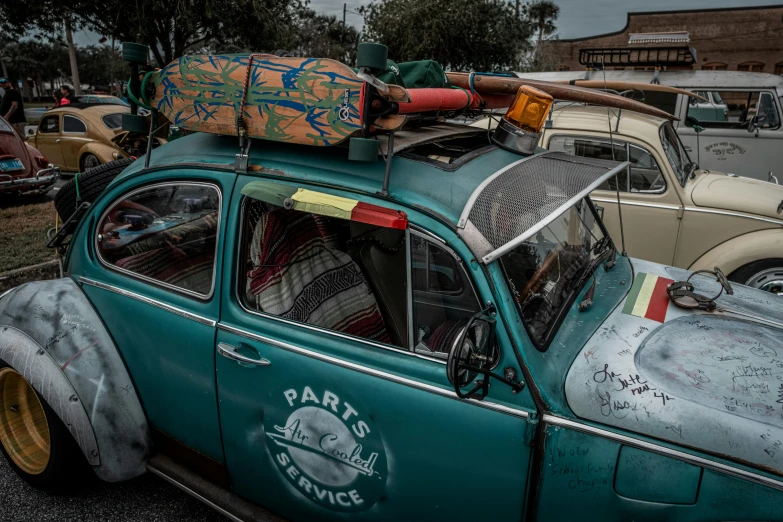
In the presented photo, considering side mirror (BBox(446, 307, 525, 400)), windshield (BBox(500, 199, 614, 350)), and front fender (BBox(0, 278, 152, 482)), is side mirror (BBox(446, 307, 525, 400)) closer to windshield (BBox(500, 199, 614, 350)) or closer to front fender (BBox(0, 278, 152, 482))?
windshield (BBox(500, 199, 614, 350))

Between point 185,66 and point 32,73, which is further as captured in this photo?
point 32,73

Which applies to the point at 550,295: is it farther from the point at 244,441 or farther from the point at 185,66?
the point at 185,66

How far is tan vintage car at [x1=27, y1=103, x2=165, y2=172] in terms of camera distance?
36.9 ft

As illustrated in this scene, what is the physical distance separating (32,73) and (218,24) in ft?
202

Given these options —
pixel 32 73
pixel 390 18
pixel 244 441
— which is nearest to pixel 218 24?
pixel 390 18

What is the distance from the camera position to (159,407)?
2557 millimetres

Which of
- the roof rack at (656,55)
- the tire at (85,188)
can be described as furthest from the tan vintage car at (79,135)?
the roof rack at (656,55)

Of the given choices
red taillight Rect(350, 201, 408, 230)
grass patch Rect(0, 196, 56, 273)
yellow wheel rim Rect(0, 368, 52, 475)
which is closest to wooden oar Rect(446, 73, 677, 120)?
red taillight Rect(350, 201, 408, 230)

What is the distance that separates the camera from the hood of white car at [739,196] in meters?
4.80

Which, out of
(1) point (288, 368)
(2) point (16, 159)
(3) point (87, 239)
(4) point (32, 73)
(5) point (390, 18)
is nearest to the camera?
(1) point (288, 368)

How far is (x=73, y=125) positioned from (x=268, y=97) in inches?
456

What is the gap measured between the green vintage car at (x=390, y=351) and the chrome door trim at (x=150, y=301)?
0.03 feet

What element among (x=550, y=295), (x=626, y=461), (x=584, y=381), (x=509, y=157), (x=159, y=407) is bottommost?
(x=159, y=407)

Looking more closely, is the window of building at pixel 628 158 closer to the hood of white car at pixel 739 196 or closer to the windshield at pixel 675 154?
the windshield at pixel 675 154
